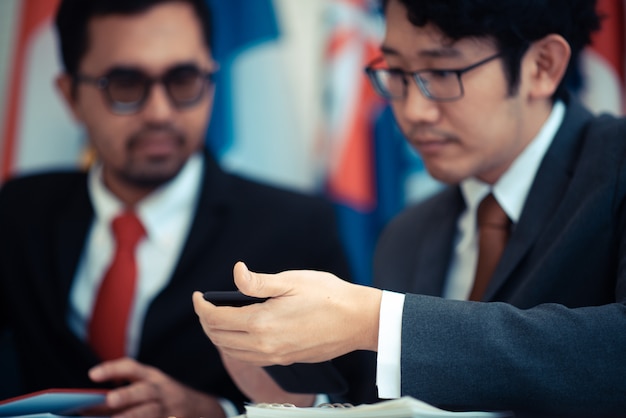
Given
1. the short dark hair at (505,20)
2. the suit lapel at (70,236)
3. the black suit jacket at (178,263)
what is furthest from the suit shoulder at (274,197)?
the short dark hair at (505,20)

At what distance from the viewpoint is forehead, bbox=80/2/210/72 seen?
2037 mm

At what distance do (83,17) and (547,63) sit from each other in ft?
4.09

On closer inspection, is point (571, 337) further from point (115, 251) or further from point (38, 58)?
point (38, 58)

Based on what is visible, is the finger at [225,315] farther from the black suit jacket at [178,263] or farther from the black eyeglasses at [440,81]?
the black suit jacket at [178,263]

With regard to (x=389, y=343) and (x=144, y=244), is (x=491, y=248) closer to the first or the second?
(x=389, y=343)

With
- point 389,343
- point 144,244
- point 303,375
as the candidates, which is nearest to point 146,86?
point 144,244

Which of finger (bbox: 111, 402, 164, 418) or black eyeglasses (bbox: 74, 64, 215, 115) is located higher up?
black eyeglasses (bbox: 74, 64, 215, 115)

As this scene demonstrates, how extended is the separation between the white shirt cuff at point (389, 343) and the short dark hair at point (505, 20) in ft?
1.85

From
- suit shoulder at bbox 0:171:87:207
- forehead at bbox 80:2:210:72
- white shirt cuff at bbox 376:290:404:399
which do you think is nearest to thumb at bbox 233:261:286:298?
white shirt cuff at bbox 376:290:404:399

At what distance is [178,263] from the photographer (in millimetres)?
1896

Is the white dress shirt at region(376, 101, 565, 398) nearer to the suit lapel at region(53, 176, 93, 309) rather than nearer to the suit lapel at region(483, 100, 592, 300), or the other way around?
the suit lapel at region(483, 100, 592, 300)

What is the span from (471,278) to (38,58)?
195 cm

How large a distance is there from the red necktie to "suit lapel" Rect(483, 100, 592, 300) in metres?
0.88

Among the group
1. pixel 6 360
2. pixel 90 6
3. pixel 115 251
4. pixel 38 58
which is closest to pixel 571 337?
pixel 115 251
